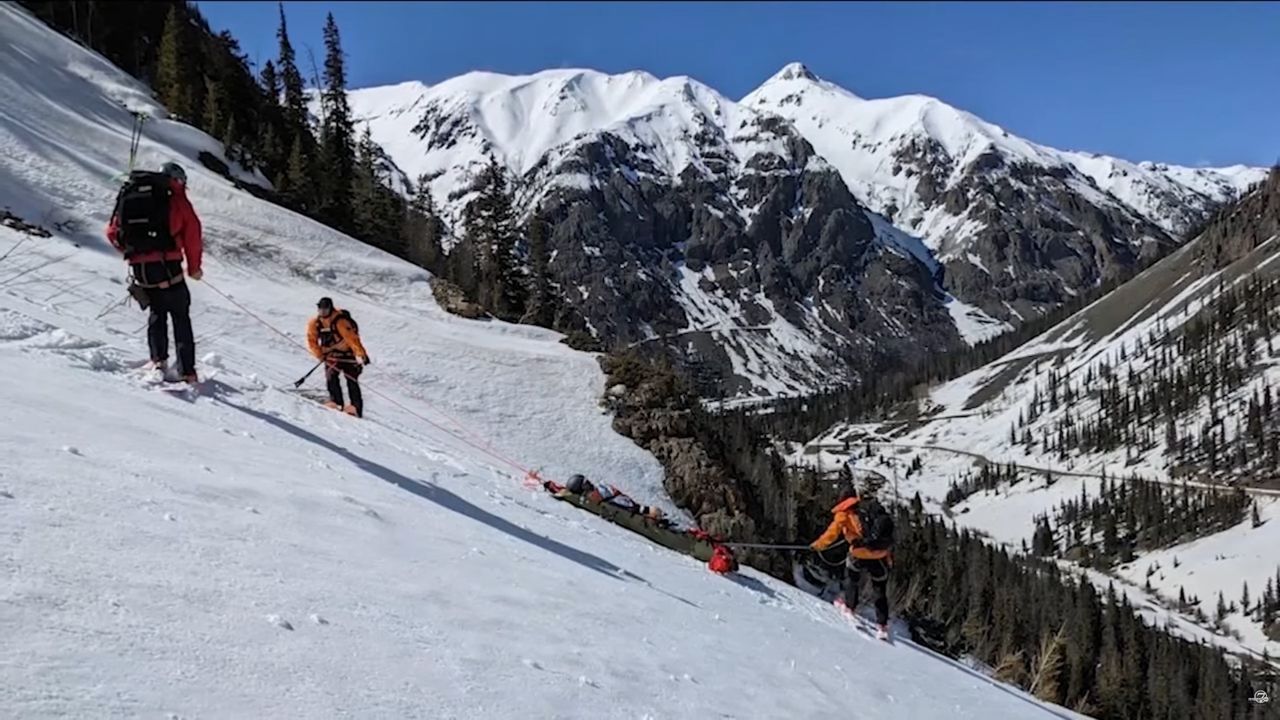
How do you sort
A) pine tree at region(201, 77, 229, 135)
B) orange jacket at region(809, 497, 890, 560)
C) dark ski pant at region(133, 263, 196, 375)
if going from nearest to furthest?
dark ski pant at region(133, 263, 196, 375), orange jacket at region(809, 497, 890, 560), pine tree at region(201, 77, 229, 135)

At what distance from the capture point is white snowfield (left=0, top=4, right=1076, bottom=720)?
16.5 feet

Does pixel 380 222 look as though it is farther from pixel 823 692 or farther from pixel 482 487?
pixel 823 692

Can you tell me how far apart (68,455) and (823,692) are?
25.3 ft

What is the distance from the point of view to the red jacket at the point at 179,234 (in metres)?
11.8

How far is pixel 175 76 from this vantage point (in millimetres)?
55125

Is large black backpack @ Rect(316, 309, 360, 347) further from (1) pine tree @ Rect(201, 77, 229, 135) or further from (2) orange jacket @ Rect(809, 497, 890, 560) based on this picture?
(1) pine tree @ Rect(201, 77, 229, 135)

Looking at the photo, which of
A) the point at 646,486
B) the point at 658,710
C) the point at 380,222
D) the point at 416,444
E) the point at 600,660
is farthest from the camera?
the point at 380,222

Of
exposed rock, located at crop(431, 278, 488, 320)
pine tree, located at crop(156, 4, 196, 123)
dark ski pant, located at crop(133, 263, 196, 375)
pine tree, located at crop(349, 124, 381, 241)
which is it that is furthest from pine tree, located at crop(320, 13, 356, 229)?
dark ski pant, located at crop(133, 263, 196, 375)

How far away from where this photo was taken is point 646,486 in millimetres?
25031

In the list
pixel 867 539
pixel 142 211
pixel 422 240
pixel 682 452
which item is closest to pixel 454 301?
pixel 682 452

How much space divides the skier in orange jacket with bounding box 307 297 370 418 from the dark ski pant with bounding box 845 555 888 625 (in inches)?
382

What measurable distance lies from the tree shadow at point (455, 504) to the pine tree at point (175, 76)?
146ft

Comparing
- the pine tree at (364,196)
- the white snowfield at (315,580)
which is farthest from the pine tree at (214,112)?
the white snowfield at (315,580)

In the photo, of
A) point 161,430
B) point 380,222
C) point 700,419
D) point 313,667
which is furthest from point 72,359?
point 380,222
